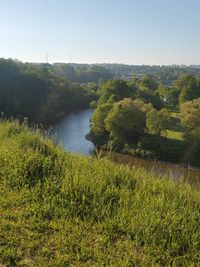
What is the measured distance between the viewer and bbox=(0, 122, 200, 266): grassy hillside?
302 cm

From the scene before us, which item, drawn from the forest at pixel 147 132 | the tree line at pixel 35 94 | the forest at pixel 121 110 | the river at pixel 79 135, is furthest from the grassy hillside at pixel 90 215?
the tree line at pixel 35 94

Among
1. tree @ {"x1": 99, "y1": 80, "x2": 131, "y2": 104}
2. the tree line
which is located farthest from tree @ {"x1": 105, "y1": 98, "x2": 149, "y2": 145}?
the tree line

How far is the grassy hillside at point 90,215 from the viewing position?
3.02 meters

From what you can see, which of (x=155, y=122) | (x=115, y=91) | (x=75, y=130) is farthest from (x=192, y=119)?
(x=115, y=91)

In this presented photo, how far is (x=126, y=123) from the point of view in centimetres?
3703

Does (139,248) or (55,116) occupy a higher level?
(139,248)

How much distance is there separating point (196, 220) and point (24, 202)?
1.92 metres

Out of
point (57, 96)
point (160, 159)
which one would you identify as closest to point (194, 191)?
point (160, 159)

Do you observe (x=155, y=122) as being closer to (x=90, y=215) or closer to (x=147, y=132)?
(x=147, y=132)

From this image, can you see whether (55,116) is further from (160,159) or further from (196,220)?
(196,220)

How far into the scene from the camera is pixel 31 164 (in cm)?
466

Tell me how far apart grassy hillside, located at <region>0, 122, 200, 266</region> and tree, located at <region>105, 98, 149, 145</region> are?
104 ft

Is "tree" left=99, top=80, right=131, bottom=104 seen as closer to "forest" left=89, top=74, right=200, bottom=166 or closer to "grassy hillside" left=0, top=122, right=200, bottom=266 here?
"forest" left=89, top=74, right=200, bottom=166

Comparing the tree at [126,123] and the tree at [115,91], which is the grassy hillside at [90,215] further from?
the tree at [115,91]
